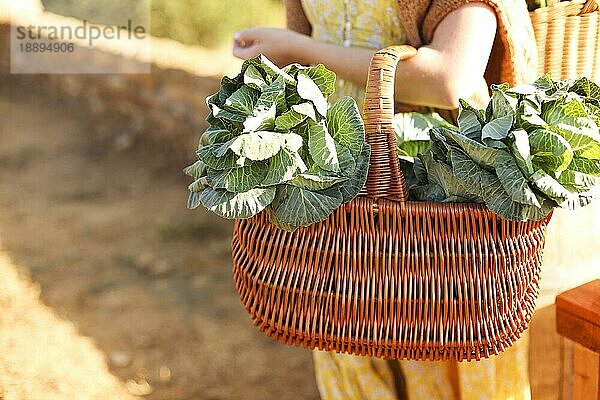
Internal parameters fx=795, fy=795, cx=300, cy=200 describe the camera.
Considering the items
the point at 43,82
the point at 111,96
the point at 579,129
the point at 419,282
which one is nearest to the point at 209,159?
the point at 419,282

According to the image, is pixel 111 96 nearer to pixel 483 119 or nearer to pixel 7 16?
pixel 7 16

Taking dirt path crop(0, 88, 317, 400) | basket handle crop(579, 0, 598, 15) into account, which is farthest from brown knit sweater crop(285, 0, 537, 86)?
dirt path crop(0, 88, 317, 400)

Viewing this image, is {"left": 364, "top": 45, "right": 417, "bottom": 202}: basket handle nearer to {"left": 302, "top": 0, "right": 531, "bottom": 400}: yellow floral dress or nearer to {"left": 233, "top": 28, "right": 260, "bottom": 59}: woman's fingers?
{"left": 302, "top": 0, "right": 531, "bottom": 400}: yellow floral dress

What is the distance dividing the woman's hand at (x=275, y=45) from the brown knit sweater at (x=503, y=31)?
0.24 meters

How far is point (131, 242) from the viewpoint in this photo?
3.94m

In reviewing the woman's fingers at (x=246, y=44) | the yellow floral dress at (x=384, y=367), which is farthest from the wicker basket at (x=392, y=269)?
the woman's fingers at (x=246, y=44)

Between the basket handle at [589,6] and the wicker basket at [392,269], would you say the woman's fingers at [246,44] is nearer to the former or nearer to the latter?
the wicker basket at [392,269]

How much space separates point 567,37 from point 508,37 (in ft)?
0.80

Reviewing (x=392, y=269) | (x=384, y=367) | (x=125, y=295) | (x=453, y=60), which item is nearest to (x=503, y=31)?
(x=453, y=60)

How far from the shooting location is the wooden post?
149 cm

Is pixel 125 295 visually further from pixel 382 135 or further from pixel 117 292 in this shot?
pixel 382 135

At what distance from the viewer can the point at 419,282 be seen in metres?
1.34

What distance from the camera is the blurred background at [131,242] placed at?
2.81m

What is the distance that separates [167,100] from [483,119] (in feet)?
12.2
